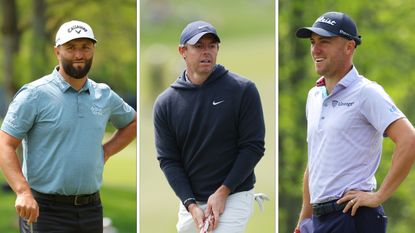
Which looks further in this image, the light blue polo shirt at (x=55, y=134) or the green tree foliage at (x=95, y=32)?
the green tree foliage at (x=95, y=32)

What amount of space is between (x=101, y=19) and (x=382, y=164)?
5883mm

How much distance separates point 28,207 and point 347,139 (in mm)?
1716

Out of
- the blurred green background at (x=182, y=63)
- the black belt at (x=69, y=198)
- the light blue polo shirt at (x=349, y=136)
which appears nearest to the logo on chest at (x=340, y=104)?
the light blue polo shirt at (x=349, y=136)

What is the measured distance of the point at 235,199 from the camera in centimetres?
566

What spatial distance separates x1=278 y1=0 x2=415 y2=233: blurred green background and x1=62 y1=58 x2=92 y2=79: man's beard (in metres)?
9.53

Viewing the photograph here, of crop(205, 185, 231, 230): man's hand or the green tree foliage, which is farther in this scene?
the green tree foliage

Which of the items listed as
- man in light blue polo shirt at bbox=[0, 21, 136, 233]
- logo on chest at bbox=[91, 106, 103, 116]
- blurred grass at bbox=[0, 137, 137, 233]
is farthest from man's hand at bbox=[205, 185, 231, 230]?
blurred grass at bbox=[0, 137, 137, 233]

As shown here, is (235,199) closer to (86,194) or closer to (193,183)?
(193,183)

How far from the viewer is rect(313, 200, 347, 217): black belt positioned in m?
5.07

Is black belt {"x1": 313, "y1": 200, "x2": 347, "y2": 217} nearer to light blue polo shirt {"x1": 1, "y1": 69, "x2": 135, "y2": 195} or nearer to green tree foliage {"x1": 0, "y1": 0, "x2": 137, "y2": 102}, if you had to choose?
light blue polo shirt {"x1": 1, "y1": 69, "x2": 135, "y2": 195}

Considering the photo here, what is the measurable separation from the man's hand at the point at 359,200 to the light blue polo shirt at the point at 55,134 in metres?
1.54

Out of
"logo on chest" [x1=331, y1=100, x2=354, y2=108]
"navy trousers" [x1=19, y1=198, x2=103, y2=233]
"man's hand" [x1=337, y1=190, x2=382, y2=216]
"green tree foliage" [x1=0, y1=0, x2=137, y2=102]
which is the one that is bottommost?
"navy trousers" [x1=19, y1=198, x2=103, y2=233]

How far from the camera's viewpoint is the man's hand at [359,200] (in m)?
4.93

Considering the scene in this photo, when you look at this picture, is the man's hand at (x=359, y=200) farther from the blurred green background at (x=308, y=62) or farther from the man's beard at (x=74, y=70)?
the blurred green background at (x=308, y=62)
